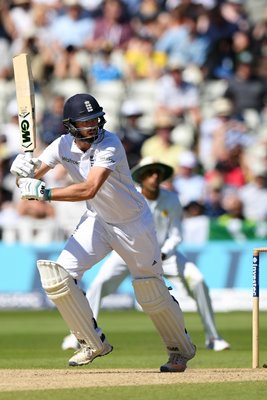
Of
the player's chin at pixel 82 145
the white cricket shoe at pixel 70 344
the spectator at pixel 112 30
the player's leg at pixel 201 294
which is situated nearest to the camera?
the player's chin at pixel 82 145

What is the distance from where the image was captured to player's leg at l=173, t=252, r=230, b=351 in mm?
10586

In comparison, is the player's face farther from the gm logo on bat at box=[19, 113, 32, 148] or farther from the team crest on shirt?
the team crest on shirt

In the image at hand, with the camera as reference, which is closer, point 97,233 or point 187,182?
point 97,233

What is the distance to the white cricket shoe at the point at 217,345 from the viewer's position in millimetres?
10477

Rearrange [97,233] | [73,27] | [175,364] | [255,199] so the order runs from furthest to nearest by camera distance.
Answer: [73,27]
[255,199]
[175,364]
[97,233]

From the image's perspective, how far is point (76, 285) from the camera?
7.63 metres

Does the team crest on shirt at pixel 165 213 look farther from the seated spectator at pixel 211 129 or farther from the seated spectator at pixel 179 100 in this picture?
the seated spectator at pixel 179 100

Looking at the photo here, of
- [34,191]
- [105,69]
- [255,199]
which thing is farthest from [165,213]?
[105,69]

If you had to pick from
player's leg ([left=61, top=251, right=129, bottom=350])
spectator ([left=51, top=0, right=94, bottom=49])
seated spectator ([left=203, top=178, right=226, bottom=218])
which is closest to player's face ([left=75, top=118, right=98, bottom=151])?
player's leg ([left=61, top=251, right=129, bottom=350])

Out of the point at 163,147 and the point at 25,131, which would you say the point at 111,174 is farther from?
the point at 163,147

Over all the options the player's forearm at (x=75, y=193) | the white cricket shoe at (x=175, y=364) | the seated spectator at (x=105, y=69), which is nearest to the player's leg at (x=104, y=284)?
the white cricket shoe at (x=175, y=364)

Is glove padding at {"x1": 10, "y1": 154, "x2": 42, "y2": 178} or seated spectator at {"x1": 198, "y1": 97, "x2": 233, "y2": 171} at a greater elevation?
glove padding at {"x1": 10, "y1": 154, "x2": 42, "y2": 178}

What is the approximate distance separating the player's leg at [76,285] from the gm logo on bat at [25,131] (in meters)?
0.62

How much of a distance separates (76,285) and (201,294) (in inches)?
127
